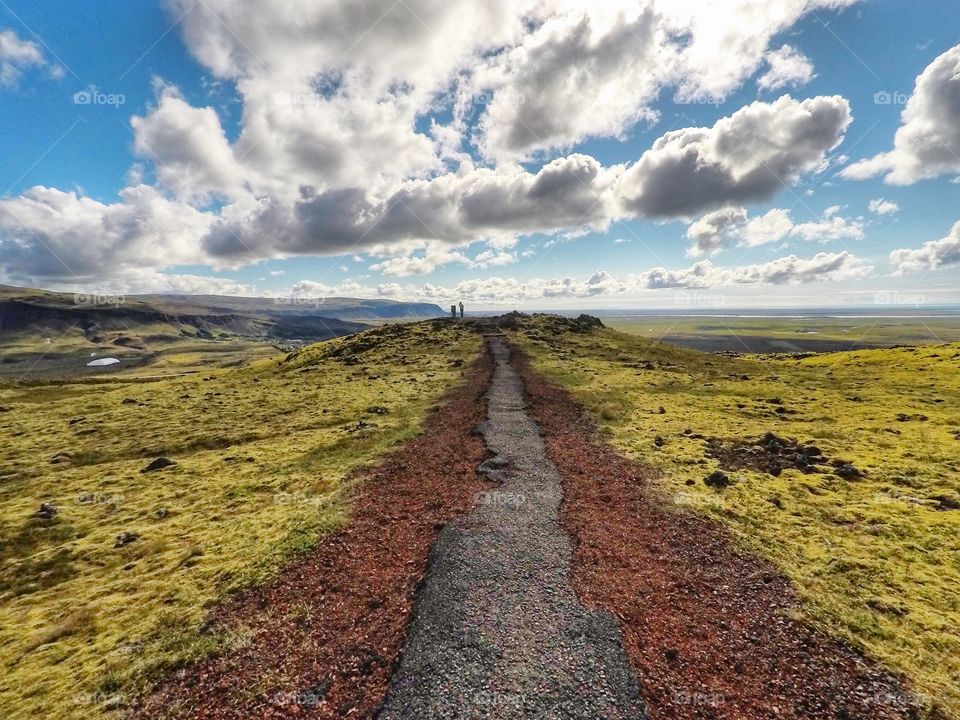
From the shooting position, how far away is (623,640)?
11.8 m

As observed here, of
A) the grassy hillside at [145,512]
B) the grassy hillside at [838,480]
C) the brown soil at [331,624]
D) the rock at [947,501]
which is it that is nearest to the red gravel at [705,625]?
the grassy hillside at [838,480]

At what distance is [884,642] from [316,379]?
61947mm

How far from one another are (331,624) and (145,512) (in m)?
16.4

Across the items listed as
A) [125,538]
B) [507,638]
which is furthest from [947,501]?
[125,538]

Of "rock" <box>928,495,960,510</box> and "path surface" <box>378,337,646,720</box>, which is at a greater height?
"path surface" <box>378,337,646,720</box>

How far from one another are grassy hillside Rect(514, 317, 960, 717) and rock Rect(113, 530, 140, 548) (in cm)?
2662

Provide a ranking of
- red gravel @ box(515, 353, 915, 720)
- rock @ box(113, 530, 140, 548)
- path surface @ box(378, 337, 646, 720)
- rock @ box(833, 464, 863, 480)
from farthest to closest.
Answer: rock @ box(833, 464, 863, 480) < rock @ box(113, 530, 140, 548) < red gravel @ box(515, 353, 915, 720) < path surface @ box(378, 337, 646, 720)

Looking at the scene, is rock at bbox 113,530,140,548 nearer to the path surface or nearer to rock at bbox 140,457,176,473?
rock at bbox 140,457,176,473

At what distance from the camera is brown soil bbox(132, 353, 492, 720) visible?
10320mm

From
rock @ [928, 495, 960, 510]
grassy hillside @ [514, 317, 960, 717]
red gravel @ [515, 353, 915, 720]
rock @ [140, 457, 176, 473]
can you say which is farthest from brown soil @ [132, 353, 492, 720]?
rock @ [928, 495, 960, 510]

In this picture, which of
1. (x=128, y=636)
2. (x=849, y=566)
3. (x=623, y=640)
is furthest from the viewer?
(x=849, y=566)

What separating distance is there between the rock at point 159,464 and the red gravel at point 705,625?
2727 centimetres

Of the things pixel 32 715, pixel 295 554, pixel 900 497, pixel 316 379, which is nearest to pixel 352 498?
pixel 295 554

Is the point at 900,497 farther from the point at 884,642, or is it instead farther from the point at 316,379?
the point at 316,379
